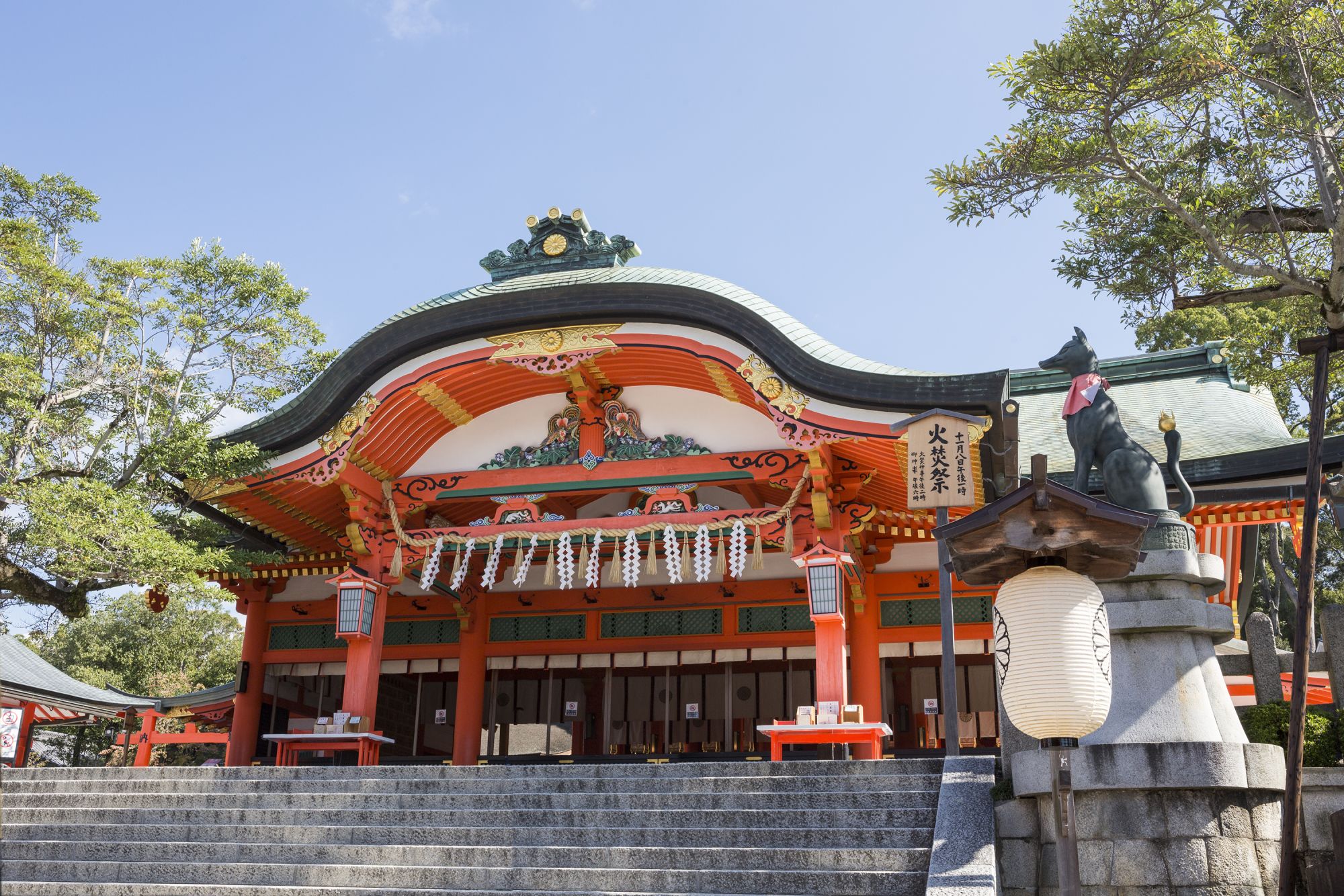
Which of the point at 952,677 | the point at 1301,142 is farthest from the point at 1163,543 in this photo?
the point at 1301,142

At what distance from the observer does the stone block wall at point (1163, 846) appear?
5438mm

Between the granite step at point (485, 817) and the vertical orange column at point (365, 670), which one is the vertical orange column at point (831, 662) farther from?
the vertical orange column at point (365, 670)

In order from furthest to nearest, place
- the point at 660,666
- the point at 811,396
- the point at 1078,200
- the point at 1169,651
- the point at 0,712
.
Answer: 1. the point at 0,712
2. the point at 660,666
3. the point at 811,396
4. the point at 1078,200
5. the point at 1169,651

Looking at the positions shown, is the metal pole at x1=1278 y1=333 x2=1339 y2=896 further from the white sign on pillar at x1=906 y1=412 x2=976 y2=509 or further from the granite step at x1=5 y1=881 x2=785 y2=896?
the granite step at x1=5 y1=881 x2=785 y2=896

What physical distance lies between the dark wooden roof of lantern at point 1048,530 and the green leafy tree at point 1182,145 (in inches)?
146

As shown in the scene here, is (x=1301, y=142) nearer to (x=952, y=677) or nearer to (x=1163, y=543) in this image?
(x=1163, y=543)

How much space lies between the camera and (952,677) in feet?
23.3

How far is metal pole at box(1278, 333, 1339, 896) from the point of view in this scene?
17.6ft

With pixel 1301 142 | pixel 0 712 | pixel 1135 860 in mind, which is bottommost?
pixel 1135 860

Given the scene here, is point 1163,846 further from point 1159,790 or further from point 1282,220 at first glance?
point 1282,220

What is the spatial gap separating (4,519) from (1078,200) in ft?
35.8

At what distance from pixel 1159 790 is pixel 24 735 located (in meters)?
18.2

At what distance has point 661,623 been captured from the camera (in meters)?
14.0

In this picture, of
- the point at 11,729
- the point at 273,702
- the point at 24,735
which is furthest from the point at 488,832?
the point at 24,735
